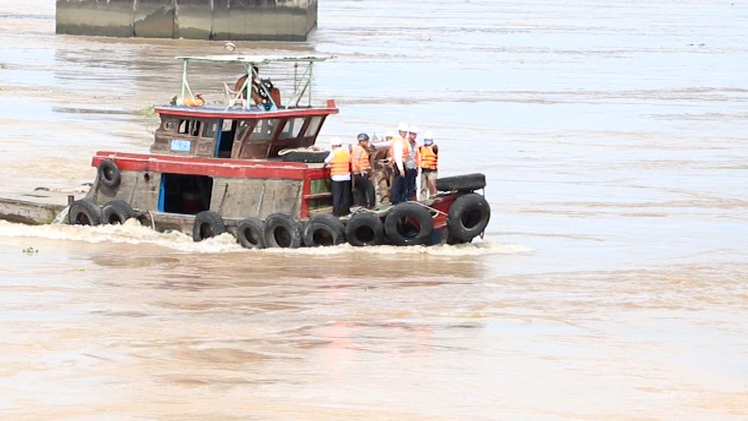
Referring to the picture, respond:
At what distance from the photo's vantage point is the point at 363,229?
19.6 meters

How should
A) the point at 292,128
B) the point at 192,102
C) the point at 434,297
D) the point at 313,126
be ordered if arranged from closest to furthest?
the point at 434,297 < the point at 292,128 < the point at 192,102 < the point at 313,126

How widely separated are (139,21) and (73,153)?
105 ft

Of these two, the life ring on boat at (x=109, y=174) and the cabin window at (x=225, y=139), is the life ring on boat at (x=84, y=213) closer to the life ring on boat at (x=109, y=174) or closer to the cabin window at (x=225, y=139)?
the life ring on boat at (x=109, y=174)

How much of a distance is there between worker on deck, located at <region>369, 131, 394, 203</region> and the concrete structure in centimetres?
4064

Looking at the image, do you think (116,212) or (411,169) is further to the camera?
(116,212)

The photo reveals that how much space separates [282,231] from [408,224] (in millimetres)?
1645

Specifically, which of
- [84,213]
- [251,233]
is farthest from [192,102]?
[251,233]

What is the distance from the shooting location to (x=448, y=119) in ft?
123

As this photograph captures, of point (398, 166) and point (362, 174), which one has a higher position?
point (398, 166)

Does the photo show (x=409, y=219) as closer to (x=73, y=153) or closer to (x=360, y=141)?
(x=360, y=141)

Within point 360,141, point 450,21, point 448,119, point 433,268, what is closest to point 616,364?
point 433,268

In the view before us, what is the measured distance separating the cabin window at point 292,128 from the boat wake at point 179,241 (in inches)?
69.6

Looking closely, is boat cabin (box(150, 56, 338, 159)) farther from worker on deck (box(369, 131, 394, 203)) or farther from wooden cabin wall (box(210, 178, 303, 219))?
worker on deck (box(369, 131, 394, 203))

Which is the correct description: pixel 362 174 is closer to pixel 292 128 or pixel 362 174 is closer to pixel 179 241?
pixel 292 128
